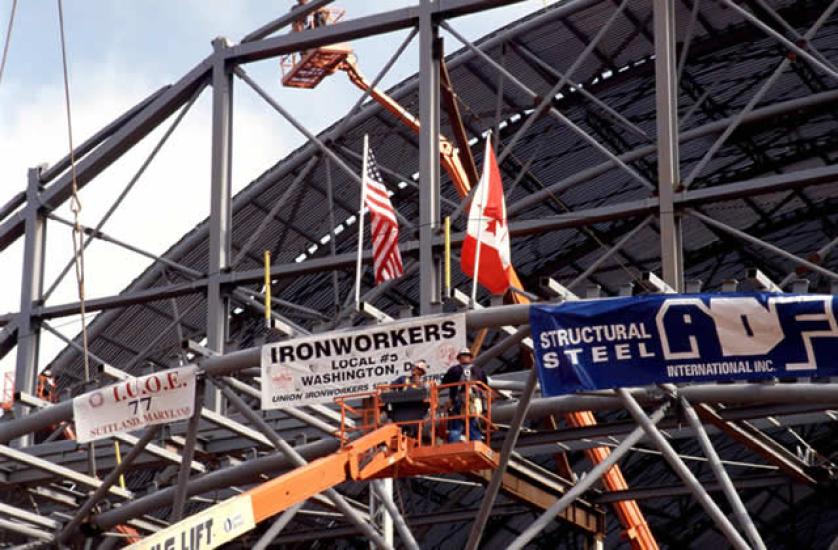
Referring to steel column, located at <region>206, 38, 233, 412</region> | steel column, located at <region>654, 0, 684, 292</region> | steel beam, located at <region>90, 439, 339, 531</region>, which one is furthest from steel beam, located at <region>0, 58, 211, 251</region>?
steel column, located at <region>654, 0, 684, 292</region>

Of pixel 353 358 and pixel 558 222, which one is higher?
pixel 558 222

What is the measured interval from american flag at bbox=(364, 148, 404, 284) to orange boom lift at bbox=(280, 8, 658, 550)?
278 centimetres

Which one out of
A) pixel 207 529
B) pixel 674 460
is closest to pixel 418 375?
pixel 674 460

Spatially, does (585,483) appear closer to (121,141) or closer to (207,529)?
(207,529)

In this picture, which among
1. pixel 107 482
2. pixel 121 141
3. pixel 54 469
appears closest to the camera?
pixel 107 482

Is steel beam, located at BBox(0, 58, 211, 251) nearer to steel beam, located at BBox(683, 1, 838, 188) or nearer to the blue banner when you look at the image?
steel beam, located at BBox(683, 1, 838, 188)

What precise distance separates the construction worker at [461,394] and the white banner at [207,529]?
562 cm

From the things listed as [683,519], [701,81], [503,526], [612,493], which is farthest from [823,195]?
[612,493]

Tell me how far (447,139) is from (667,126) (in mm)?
16717

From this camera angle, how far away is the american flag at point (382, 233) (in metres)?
35.9

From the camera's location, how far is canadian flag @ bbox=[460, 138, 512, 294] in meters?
31.7

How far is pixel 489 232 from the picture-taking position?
32.3m

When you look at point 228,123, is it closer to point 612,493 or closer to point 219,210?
point 219,210

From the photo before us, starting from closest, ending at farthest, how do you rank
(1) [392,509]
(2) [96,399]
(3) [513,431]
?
(3) [513,431] < (1) [392,509] < (2) [96,399]
